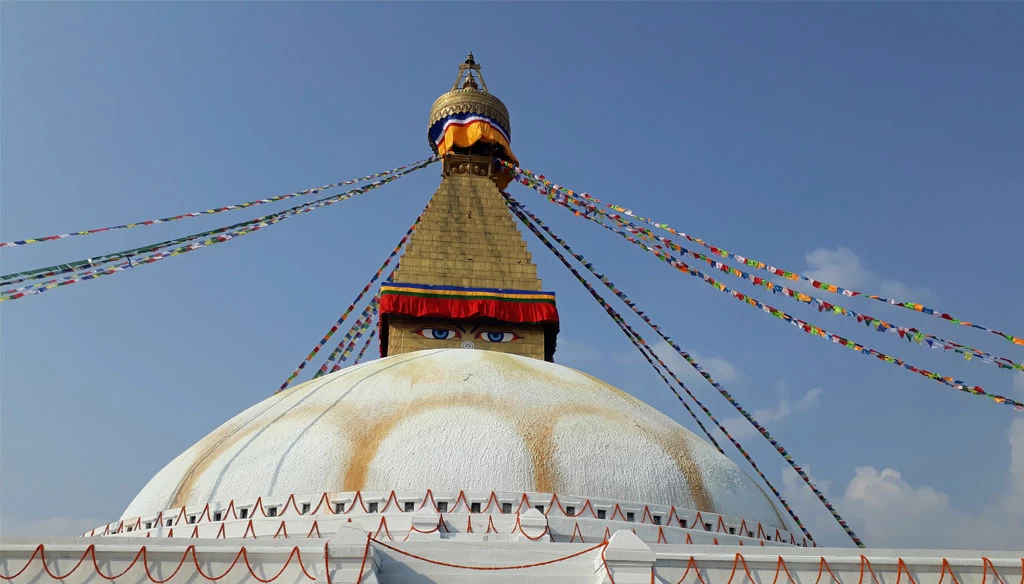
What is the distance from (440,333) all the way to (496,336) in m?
1.01

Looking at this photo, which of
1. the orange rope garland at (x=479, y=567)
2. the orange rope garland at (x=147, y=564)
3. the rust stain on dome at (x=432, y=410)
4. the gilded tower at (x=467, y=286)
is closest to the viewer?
the orange rope garland at (x=147, y=564)

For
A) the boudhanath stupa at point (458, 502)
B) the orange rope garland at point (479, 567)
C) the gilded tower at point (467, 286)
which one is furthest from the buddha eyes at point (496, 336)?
the orange rope garland at point (479, 567)

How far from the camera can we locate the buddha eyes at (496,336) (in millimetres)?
14977

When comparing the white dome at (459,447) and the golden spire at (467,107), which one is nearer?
the white dome at (459,447)

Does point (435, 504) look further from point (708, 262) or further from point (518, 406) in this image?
point (708, 262)

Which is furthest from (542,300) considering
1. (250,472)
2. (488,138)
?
(250,472)

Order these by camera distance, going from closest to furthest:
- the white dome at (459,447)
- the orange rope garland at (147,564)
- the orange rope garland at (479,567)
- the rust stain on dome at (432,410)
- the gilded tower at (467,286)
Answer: the orange rope garland at (147,564) < the orange rope garland at (479,567) < the white dome at (459,447) < the rust stain on dome at (432,410) < the gilded tower at (467,286)

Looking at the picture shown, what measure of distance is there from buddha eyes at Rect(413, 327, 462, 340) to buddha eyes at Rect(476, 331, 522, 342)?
1.30 ft

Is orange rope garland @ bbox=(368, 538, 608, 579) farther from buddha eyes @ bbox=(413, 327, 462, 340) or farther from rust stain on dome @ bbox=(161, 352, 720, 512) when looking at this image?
buddha eyes @ bbox=(413, 327, 462, 340)

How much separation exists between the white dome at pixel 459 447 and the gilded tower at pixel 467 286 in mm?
3884

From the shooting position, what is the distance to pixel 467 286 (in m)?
15.4

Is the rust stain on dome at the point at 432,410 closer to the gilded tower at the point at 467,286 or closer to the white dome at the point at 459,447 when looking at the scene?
the white dome at the point at 459,447

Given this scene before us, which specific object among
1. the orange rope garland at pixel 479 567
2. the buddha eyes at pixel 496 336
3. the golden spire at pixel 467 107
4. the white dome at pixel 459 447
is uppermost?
the golden spire at pixel 467 107

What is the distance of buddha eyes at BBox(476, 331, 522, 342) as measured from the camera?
14977 millimetres
